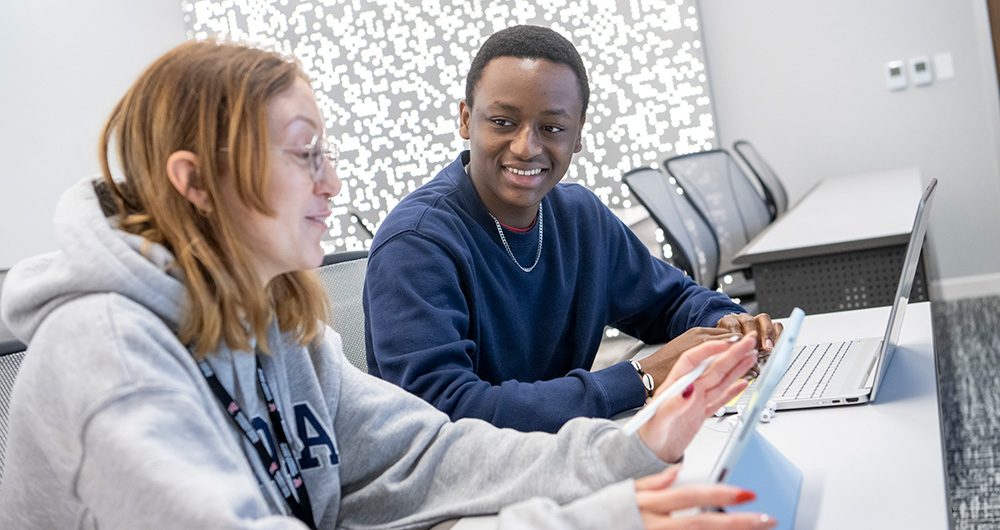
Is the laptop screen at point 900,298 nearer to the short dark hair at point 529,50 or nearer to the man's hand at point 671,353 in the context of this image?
the man's hand at point 671,353

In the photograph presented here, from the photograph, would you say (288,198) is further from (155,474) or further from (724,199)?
(724,199)

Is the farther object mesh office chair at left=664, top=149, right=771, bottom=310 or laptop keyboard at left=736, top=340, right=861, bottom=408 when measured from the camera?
mesh office chair at left=664, top=149, right=771, bottom=310

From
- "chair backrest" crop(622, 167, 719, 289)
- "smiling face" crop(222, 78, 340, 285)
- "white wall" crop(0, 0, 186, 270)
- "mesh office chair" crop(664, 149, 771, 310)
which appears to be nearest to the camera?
"smiling face" crop(222, 78, 340, 285)

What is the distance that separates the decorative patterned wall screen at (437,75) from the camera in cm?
500

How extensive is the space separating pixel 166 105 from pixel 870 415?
0.85 m

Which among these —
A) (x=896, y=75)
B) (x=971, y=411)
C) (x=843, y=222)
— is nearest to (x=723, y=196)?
(x=843, y=222)

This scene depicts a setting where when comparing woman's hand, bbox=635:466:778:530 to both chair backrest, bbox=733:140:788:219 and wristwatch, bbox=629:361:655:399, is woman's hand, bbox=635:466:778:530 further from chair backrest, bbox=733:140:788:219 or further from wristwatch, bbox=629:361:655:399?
chair backrest, bbox=733:140:788:219

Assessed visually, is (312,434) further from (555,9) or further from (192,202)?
(555,9)

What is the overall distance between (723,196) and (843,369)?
2.73 metres

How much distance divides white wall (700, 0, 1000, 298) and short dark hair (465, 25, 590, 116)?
3.78 metres

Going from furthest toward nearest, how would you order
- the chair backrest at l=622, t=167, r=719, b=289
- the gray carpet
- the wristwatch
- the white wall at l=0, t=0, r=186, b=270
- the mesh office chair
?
the white wall at l=0, t=0, r=186, b=270 → the mesh office chair → the chair backrest at l=622, t=167, r=719, b=289 → the gray carpet → the wristwatch

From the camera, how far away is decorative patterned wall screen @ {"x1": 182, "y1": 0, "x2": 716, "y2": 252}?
500 cm

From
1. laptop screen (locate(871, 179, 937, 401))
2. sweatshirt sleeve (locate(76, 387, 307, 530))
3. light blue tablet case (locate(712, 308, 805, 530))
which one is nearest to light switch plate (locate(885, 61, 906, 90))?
laptop screen (locate(871, 179, 937, 401))

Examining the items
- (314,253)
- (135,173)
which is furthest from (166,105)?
(314,253)
